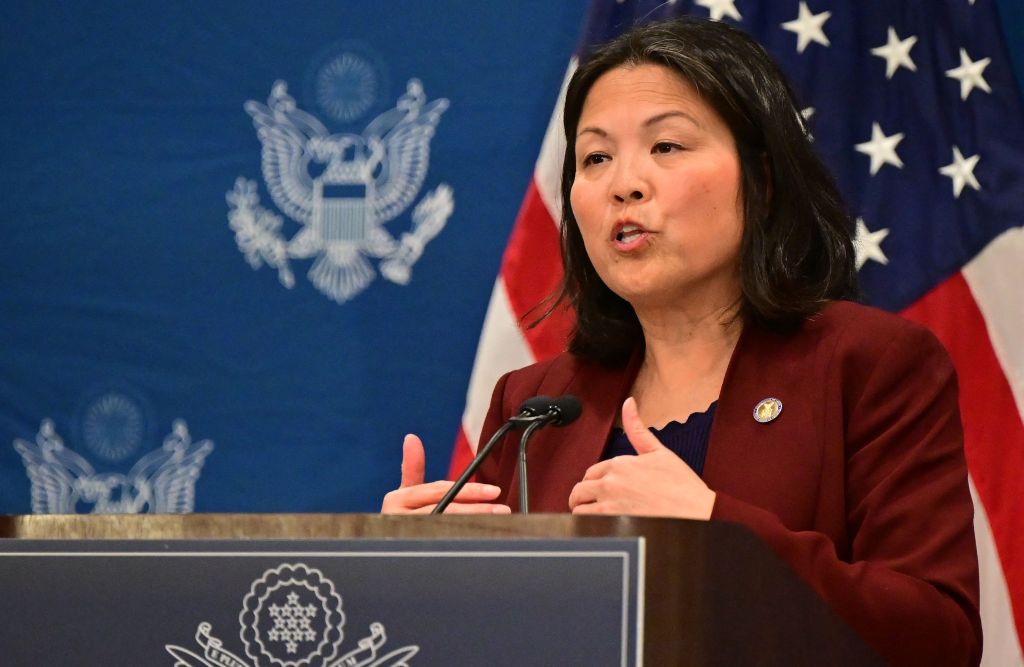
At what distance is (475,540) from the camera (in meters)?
1.29

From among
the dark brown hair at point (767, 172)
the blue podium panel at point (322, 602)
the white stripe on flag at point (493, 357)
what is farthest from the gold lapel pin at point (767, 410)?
the white stripe on flag at point (493, 357)

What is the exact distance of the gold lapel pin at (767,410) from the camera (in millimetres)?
2016

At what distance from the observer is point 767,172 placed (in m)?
2.27

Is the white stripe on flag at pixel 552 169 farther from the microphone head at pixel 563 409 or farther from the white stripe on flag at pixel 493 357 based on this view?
the microphone head at pixel 563 409

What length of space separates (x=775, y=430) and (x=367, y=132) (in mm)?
1773

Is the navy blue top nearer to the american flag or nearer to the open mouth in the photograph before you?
the open mouth

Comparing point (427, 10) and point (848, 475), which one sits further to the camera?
point (427, 10)

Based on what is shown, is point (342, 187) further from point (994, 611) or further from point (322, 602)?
point (322, 602)

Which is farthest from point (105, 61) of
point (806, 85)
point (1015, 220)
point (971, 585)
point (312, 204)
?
point (971, 585)

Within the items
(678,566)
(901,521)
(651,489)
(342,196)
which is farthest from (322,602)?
(342,196)

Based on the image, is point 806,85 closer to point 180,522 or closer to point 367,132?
point 367,132

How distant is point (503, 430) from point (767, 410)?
433 mm

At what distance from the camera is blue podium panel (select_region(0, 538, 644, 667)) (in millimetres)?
1259

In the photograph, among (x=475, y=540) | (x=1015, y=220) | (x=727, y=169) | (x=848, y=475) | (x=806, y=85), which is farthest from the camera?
(x=806, y=85)
